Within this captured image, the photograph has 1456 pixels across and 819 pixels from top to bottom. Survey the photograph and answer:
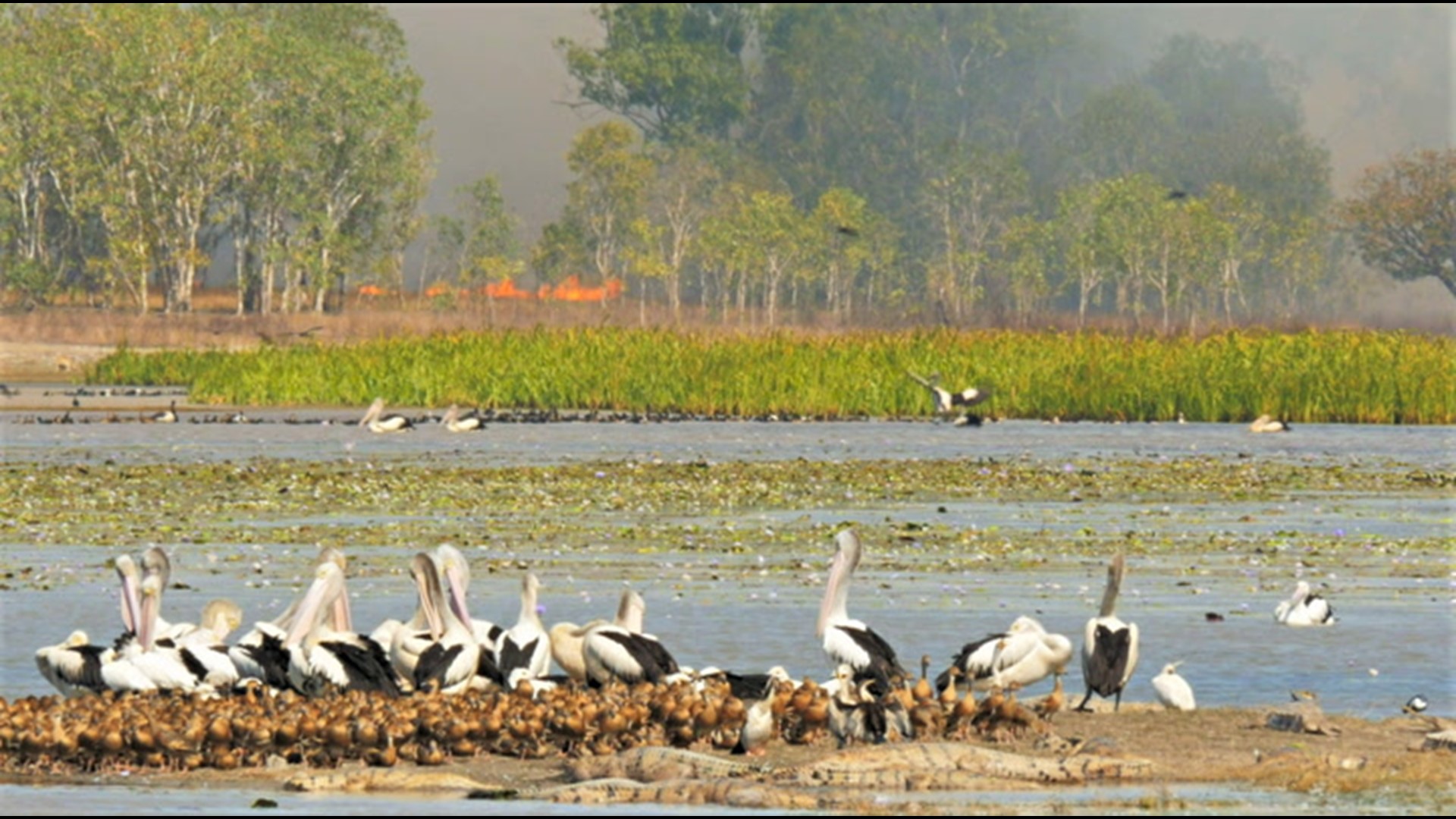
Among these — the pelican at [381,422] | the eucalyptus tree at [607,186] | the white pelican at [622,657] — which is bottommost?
the pelican at [381,422]

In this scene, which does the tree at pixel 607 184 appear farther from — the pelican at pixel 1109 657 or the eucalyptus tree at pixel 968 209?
the pelican at pixel 1109 657

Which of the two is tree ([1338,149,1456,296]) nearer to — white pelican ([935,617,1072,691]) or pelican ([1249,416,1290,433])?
pelican ([1249,416,1290,433])

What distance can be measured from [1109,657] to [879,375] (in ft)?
129

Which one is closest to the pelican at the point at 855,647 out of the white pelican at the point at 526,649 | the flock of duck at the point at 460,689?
the flock of duck at the point at 460,689

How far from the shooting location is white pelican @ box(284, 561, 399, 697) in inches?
511

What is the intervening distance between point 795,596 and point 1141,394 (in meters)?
32.2

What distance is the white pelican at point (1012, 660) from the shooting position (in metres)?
13.8

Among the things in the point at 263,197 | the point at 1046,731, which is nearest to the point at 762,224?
the point at 263,197

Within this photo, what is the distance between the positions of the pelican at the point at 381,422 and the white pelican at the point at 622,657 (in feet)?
105

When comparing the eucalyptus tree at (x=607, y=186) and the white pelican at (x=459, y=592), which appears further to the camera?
the eucalyptus tree at (x=607, y=186)

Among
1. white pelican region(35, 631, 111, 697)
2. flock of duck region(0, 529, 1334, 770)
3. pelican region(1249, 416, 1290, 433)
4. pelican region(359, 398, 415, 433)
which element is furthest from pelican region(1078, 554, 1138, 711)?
pelican region(359, 398, 415, 433)

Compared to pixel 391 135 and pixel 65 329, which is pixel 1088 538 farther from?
pixel 391 135

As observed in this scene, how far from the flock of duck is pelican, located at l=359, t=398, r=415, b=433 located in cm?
3024

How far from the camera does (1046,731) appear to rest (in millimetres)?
12711
